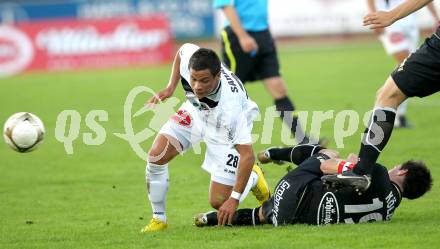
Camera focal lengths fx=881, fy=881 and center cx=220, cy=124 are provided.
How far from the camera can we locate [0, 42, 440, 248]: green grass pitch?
266 inches

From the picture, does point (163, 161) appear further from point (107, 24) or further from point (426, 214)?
point (107, 24)

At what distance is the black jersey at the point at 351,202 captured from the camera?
23.0 ft

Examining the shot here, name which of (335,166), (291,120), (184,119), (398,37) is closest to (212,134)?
(184,119)

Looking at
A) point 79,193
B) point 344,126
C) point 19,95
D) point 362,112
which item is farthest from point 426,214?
point 19,95

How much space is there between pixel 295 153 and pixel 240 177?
94 centimetres

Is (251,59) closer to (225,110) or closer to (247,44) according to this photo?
(247,44)

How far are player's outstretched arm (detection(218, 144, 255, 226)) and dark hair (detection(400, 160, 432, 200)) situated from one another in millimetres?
1290

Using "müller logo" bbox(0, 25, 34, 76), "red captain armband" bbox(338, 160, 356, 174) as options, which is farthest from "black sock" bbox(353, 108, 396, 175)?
"müller logo" bbox(0, 25, 34, 76)

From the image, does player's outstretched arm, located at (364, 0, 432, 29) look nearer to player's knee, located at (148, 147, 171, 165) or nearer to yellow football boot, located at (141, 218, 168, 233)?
player's knee, located at (148, 147, 171, 165)

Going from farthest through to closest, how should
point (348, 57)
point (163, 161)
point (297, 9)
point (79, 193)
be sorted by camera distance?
point (297, 9) → point (348, 57) → point (79, 193) → point (163, 161)

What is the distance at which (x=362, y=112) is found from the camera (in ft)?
50.7

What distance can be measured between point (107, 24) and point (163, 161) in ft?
73.5

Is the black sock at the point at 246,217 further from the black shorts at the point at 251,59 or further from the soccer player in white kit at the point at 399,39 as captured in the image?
the soccer player in white kit at the point at 399,39

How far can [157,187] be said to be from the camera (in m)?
7.71
